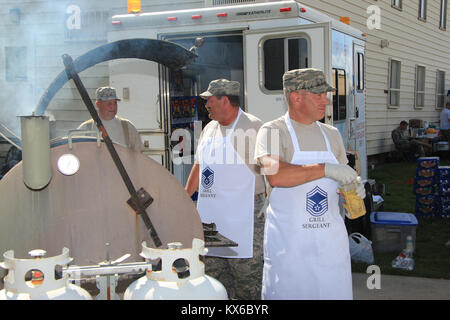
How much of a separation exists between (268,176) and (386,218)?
393cm

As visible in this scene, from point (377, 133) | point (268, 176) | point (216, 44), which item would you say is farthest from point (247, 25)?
point (377, 133)

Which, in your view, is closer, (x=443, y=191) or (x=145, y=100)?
(x=145, y=100)

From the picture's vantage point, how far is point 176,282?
1.94m

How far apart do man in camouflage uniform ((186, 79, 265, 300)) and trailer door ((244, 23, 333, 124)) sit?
83.9 inches

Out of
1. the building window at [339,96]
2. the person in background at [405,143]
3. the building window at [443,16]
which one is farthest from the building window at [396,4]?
the building window at [339,96]

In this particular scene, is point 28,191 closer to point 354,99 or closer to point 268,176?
point 268,176

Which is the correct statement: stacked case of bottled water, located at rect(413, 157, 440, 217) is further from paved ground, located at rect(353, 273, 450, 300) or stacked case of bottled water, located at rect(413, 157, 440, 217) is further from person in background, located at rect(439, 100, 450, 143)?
person in background, located at rect(439, 100, 450, 143)

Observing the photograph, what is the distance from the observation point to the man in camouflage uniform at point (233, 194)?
12.6 ft

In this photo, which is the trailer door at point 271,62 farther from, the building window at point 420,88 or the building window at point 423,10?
the building window at point 423,10

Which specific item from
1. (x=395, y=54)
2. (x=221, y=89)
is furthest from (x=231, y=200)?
(x=395, y=54)

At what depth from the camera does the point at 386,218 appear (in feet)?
20.8

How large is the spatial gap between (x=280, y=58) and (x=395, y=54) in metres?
11.3

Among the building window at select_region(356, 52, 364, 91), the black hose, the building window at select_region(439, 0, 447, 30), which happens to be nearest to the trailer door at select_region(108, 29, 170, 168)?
the building window at select_region(356, 52, 364, 91)

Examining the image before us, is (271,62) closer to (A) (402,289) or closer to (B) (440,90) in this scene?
(A) (402,289)
